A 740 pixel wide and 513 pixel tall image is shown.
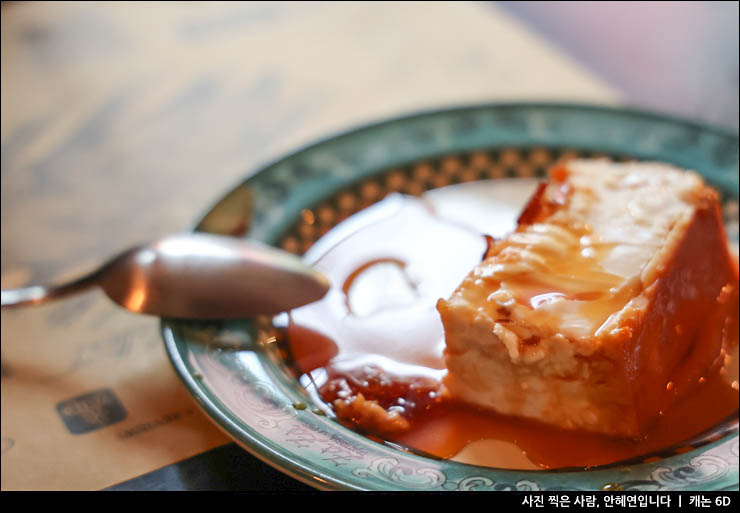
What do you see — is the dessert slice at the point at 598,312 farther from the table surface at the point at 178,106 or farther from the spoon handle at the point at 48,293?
the spoon handle at the point at 48,293

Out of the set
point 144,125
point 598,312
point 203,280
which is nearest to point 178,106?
point 144,125

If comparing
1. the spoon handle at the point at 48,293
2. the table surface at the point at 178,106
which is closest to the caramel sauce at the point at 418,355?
the table surface at the point at 178,106

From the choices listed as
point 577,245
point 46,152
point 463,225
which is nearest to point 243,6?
point 46,152

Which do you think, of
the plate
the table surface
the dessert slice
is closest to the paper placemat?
the table surface

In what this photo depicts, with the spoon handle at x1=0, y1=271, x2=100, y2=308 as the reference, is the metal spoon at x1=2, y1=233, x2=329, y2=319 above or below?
above

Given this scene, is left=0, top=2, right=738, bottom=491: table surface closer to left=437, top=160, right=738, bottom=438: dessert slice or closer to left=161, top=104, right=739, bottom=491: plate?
left=161, top=104, right=739, bottom=491: plate

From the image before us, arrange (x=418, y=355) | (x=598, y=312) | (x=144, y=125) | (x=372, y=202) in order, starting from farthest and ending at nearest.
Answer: (x=144, y=125) < (x=372, y=202) < (x=418, y=355) < (x=598, y=312)

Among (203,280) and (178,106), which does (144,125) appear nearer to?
(178,106)
